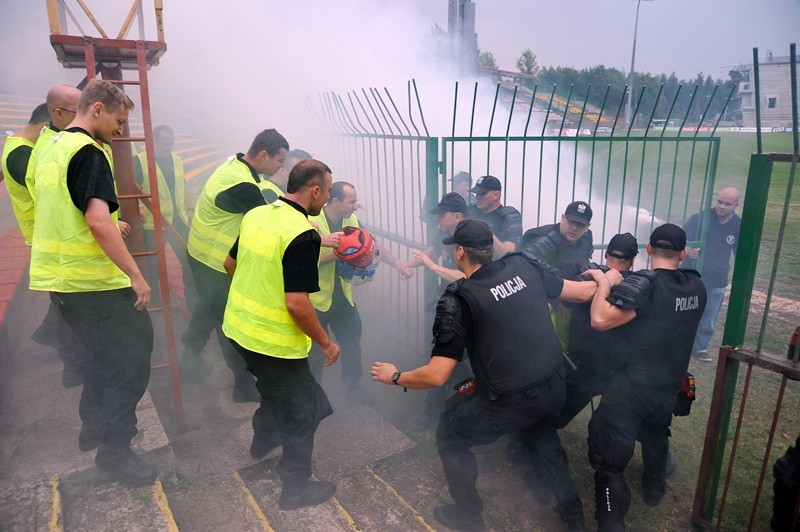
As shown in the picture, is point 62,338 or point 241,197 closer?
point 241,197

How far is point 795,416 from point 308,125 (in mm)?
7639

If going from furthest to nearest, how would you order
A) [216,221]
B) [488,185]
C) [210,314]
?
1. [488,185]
2. [210,314]
3. [216,221]

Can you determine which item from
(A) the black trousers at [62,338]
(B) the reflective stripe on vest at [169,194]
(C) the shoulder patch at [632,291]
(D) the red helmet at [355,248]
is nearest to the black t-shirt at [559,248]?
(C) the shoulder patch at [632,291]

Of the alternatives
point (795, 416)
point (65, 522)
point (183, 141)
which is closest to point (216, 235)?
point (65, 522)

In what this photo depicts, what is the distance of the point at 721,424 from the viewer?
3.05 meters

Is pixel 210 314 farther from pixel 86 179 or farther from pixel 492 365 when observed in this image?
pixel 492 365

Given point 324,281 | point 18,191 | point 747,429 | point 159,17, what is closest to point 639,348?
point 747,429

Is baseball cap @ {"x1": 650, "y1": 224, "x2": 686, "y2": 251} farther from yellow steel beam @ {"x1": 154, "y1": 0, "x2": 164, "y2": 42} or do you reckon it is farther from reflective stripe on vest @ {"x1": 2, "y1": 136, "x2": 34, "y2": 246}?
reflective stripe on vest @ {"x1": 2, "y1": 136, "x2": 34, "y2": 246}

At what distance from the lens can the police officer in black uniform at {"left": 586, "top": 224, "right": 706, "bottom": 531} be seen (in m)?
3.12

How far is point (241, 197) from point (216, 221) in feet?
1.08

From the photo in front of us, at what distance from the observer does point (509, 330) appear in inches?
113

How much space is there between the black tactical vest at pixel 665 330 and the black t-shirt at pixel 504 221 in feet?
4.74

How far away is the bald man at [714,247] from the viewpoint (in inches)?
230

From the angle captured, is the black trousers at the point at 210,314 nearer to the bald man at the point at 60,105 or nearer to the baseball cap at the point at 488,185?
the bald man at the point at 60,105
